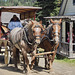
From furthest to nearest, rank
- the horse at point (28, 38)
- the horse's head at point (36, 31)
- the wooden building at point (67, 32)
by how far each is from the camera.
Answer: the wooden building at point (67, 32), the horse at point (28, 38), the horse's head at point (36, 31)

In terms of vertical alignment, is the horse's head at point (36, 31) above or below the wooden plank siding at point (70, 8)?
below

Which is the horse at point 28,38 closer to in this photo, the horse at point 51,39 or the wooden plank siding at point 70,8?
the horse at point 51,39

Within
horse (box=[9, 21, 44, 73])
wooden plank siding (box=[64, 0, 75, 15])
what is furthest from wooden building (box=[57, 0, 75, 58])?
horse (box=[9, 21, 44, 73])

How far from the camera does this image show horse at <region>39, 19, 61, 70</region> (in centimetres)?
791

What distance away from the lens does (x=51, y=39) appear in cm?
843

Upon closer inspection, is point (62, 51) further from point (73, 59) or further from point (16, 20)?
point (16, 20)

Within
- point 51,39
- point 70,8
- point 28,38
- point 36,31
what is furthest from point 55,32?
point 70,8

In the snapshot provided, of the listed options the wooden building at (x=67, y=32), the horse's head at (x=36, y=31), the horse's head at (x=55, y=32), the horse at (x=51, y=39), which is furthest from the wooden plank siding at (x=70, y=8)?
the horse's head at (x=36, y=31)

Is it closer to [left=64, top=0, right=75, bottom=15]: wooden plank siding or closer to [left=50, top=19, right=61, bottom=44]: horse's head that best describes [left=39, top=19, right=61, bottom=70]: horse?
[left=50, top=19, right=61, bottom=44]: horse's head

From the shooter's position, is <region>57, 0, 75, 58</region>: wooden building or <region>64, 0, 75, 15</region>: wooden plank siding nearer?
<region>57, 0, 75, 58</region>: wooden building

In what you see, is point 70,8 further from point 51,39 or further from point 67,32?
point 51,39

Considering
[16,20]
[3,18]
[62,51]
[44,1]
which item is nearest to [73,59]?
[62,51]

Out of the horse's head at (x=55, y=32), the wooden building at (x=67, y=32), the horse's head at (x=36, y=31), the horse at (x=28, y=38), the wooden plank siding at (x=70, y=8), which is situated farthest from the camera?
the wooden plank siding at (x=70, y=8)

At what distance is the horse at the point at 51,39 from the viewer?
7.91 metres
